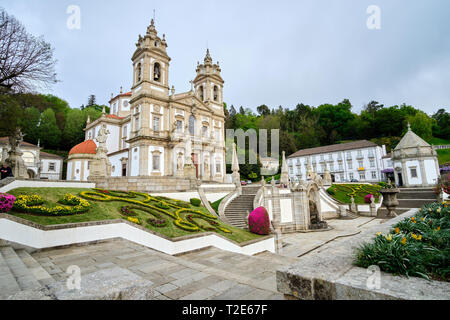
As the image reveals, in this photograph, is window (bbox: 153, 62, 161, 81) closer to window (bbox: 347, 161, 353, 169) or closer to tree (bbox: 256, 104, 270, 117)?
window (bbox: 347, 161, 353, 169)

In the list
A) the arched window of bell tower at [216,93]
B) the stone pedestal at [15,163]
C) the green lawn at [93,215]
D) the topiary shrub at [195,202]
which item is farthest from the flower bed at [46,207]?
the arched window of bell tower at [216,93]

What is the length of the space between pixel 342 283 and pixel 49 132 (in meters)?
64.4

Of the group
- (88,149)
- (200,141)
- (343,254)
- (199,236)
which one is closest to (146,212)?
(199,236)

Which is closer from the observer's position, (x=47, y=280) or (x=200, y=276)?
(x=47, y=280)

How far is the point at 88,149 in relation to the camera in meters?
33.1

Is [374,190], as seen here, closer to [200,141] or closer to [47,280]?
[200,141]

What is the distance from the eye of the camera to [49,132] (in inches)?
2003

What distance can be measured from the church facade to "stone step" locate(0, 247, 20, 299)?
20.0 meters

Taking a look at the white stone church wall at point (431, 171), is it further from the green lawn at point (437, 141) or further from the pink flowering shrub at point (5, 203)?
the pink flowering shrub at point (5, 203)

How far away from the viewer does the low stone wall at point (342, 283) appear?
1986 mm

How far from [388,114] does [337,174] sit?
108ft

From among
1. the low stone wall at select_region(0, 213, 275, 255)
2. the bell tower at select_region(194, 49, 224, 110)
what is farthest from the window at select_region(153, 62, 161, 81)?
the low stone wall at select_region(0, 213, 275, 255)

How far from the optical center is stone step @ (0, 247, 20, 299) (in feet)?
12.2

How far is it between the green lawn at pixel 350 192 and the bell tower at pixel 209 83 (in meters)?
22.2
